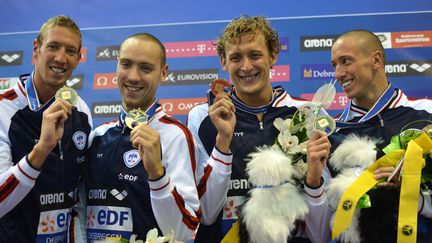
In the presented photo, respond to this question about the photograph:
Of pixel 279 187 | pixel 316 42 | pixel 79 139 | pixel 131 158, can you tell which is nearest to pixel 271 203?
pixel 279 187

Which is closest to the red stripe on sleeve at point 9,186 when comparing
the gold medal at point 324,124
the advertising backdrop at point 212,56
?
the gold medal at point 324,124

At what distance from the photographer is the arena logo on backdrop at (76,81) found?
3563 millimetres

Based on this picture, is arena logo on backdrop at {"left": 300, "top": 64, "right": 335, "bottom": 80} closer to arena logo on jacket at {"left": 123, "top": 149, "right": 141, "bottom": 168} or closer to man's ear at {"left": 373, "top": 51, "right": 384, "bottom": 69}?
man's ear at {"left": 373, "top": 51, "right": 384, "bottom": 69}

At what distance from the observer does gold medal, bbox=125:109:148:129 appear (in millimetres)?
1627

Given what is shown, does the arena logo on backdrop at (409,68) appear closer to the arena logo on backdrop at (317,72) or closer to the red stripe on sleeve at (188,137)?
the arena logo on backdrop at (317,72)

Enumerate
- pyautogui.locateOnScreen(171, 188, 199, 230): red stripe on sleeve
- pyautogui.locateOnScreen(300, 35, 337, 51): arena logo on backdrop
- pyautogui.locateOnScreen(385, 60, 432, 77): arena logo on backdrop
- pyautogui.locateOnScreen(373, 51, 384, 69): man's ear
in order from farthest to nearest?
pyautogui.locateOnScreen(300, 35, 337, 51): arena logo on backdrop → pyautogui.locateOnScreen(385, 60, 432, 77): arena logo on backdrop → pyautogui.locateOnScreen(373, 51, 384, 69): man's ear → pyautogui.locateOnScreen(171, 188, 199, 230): red stripe on sleeve

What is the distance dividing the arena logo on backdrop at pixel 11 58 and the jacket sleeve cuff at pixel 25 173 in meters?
2.43

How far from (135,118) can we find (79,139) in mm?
312

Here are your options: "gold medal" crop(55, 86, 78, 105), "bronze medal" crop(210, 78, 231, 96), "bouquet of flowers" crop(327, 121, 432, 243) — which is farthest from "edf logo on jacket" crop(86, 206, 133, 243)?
"bouquet of flowers" crop(327, 121, 432, 243)

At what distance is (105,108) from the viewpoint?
11.6ft

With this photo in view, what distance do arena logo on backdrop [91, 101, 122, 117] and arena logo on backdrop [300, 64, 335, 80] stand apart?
1438 millimetres

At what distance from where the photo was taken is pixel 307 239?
1788 millimetres

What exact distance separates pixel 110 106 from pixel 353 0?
202 centimetres

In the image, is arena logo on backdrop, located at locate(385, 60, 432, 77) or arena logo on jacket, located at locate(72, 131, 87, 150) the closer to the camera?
arena logo on jacket, located at locate(72, 131, 87, 150)
